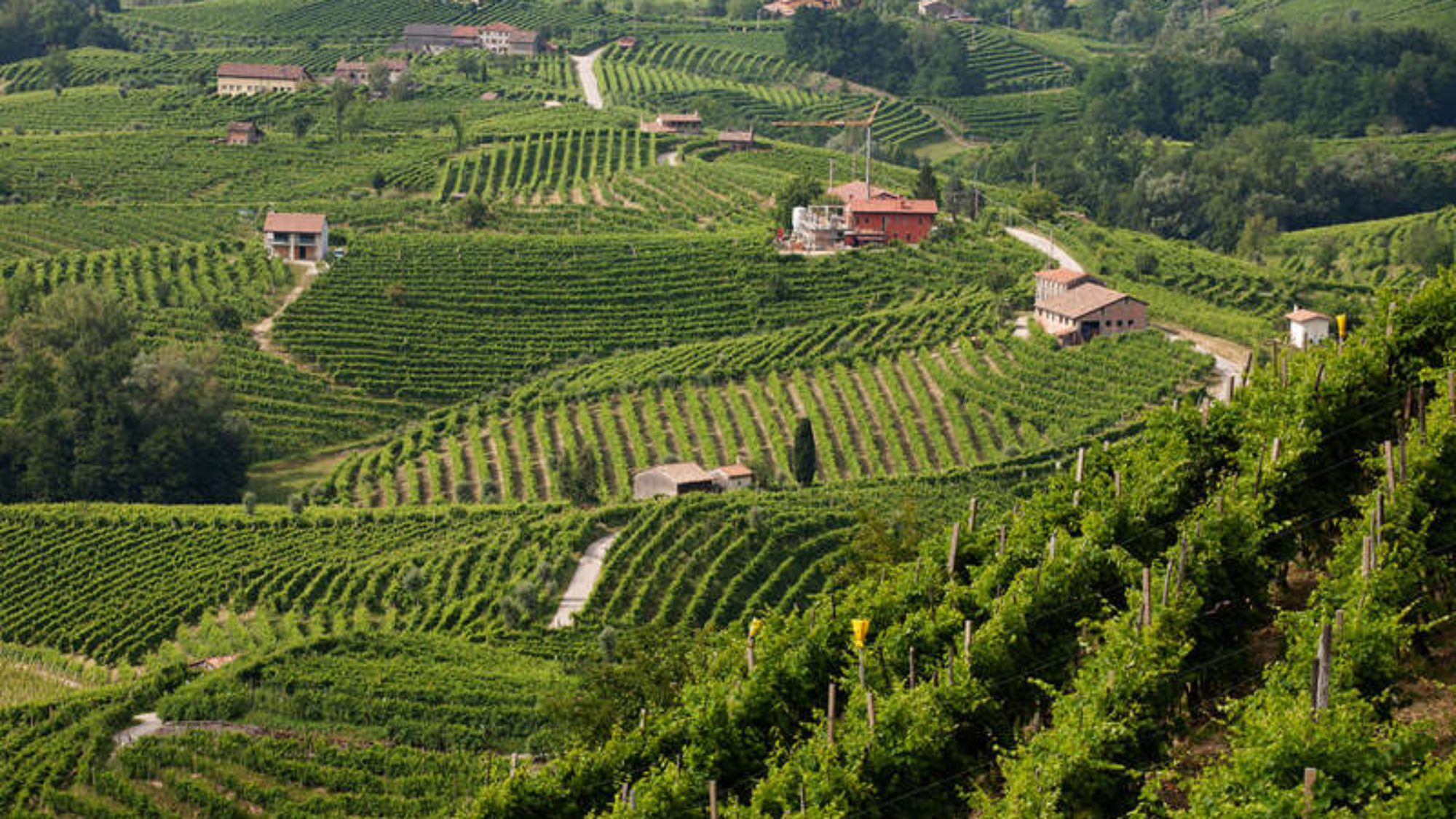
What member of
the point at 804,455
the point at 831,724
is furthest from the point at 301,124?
the point at 831,724

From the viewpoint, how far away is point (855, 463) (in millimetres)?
53375

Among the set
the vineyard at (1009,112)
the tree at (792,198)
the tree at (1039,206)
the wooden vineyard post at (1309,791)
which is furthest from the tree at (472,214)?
the wooden vineyard post at (1309,791)

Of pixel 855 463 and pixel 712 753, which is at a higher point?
pixel 712 753

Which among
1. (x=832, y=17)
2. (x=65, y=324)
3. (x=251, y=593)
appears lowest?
(x=251, y=593)

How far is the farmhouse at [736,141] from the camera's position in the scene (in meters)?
98.6

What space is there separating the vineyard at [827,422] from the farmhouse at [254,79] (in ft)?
179

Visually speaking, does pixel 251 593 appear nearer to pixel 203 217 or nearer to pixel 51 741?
pixel 51 741

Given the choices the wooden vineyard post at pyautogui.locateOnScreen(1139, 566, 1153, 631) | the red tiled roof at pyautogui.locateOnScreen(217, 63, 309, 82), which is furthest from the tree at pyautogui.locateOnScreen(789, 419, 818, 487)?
the red tiled roof at pyautogui.locateOnScreen(217, 63, 309, 82)

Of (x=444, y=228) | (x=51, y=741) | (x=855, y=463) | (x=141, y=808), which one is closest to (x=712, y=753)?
(x=141, y=808)

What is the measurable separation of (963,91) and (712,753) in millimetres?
110786

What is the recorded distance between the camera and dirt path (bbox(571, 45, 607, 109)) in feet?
371

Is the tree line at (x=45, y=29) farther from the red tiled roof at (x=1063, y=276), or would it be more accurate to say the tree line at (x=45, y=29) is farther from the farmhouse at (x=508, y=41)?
the red tiled roof at (x=1063, y=276)

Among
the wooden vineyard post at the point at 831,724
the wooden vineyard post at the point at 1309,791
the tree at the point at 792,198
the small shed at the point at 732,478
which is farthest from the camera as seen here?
the tree at the point at 792,198

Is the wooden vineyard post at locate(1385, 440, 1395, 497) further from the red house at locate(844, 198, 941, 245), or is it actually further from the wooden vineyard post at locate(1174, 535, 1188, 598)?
the red house at locate(844, 198, 941, 245)
